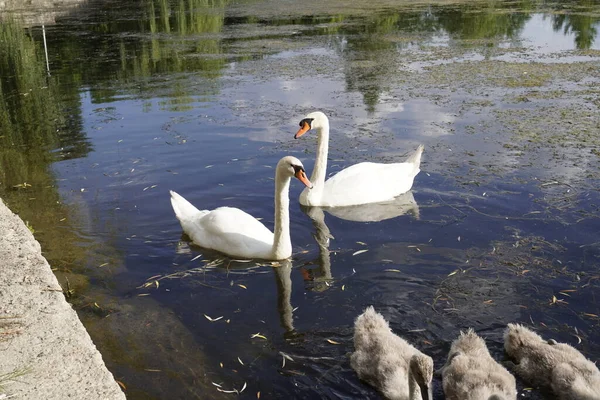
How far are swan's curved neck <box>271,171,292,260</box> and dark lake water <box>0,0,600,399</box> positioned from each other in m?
0.20

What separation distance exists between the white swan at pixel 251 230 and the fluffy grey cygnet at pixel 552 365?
2.59m

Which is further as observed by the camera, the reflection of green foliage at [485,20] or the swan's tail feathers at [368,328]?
the reflection of green foliage at [485,20]

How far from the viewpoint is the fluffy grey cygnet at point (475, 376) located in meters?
4.23

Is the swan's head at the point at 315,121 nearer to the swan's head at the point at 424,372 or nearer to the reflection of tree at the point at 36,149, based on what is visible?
the reflection of tree at the point at 36,149

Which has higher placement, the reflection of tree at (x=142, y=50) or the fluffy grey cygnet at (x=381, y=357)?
the reflection of tree at (x=142, y=50)

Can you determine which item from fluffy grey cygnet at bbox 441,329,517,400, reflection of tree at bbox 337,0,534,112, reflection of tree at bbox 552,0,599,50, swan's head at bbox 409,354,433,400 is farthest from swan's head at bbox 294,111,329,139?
reflection of tree at bbox 552,0,599,50

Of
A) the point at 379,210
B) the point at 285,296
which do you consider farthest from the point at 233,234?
the point at 379,210

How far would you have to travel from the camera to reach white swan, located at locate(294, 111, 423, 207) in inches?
322

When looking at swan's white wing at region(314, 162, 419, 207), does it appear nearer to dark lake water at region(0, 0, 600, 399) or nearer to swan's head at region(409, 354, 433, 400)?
dark lake water at region(0, 0, 600, 399)

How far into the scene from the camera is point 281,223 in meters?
6.54

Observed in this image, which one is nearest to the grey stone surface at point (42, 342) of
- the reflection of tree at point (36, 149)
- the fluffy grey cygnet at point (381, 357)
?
the reflection of tree at point (36, 149)

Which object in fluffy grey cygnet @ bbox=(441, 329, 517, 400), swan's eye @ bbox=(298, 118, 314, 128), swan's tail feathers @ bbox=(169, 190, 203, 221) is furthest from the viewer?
swan's eye @ bbox=(298, 118, 314, 128)

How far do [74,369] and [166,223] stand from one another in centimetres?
367

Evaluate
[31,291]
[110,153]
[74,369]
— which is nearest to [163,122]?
[110,153]
